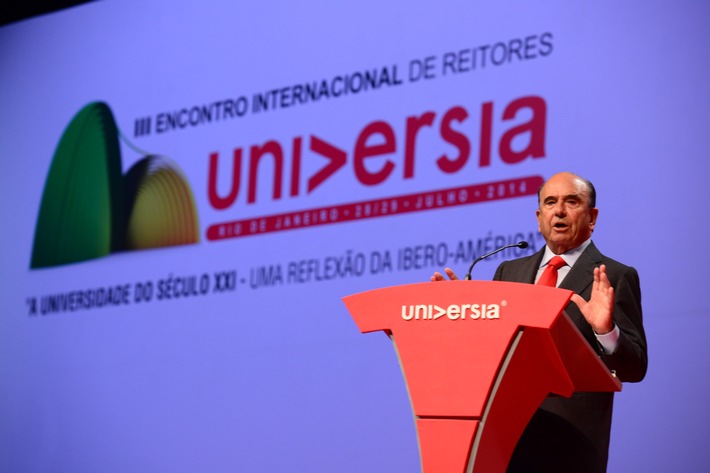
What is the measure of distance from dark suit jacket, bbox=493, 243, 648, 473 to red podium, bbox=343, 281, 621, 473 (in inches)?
10.1

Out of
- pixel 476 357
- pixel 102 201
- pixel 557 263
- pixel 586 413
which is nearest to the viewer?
pixel 476 357

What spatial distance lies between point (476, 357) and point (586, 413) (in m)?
0.54

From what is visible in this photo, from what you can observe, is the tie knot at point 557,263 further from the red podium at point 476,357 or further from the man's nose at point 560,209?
the red podium at point 476,357

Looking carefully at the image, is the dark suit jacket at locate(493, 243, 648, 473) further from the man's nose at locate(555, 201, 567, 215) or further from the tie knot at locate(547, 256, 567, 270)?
the man's nose at locate(555, 201, 567, 215)

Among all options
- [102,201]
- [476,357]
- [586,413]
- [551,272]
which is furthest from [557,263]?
[102,201]

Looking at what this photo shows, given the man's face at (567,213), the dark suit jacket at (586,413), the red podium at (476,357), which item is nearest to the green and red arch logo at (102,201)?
the man's face at (567,213)

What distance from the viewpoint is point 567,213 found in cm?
246

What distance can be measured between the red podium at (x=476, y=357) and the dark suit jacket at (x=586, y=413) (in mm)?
257

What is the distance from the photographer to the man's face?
97.0 inches

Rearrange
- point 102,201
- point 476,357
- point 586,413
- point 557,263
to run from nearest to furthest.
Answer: point 476,357 < point 586,413 < point 557,263 < point 102,201

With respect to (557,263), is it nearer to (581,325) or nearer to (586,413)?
(581,325)

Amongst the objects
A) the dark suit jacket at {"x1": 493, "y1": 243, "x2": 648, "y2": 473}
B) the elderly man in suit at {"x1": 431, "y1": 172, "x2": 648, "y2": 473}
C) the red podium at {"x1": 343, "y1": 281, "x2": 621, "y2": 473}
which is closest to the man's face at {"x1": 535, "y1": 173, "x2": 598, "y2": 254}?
the elderly man in suit at {"x1": 431, "y1": 172, "x2": 648, "y2": 473}

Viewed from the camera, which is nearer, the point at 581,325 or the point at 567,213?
the point at 581,325

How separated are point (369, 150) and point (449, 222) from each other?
0.54 meters
